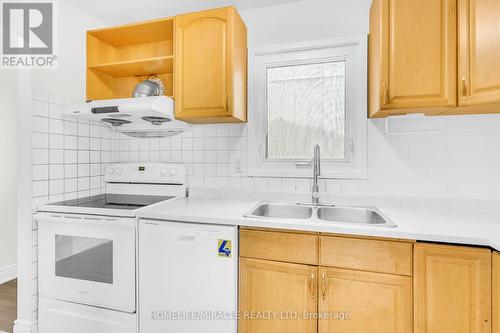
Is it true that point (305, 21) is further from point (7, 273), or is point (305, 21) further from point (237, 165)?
point (7, 273)

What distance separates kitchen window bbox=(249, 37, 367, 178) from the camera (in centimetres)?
186

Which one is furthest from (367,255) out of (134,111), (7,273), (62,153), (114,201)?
(7,273)

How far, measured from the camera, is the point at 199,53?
1804 mm

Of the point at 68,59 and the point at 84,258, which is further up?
the point at 68,59

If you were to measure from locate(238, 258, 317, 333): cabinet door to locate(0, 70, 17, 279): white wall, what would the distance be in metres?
2.71

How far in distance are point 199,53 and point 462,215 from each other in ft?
6.57

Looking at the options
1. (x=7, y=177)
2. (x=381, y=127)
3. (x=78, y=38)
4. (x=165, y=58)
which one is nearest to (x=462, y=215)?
(x=381, y=127)

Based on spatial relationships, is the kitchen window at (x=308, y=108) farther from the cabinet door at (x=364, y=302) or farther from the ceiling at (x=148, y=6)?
the cabinet door at (x=364, y=302)

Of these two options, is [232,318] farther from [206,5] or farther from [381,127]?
[206,5]

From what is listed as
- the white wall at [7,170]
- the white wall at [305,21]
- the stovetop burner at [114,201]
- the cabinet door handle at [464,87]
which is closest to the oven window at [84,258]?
the stovetop burner at [114,201]

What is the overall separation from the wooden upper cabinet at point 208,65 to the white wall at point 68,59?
875 millimetres

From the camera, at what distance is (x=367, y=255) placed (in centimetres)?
126

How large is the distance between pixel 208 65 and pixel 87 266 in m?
1.59

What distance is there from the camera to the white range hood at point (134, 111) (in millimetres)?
1722
